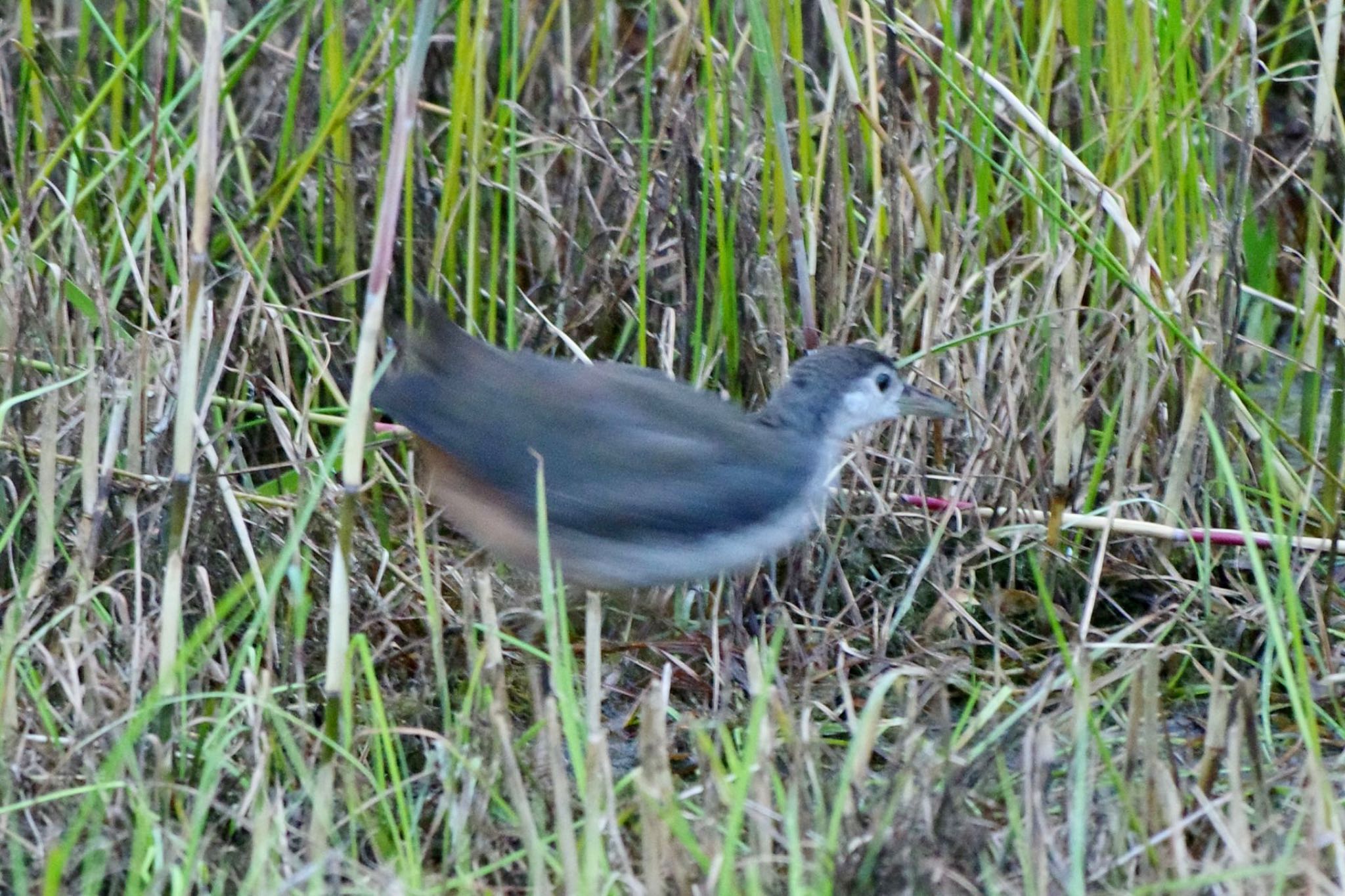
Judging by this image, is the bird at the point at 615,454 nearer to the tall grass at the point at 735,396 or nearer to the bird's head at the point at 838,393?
the bird's head at the point at 838,393

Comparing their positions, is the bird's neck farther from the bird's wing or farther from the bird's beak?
the bird's beak

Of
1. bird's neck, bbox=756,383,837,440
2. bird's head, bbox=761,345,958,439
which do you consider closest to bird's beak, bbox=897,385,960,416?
bird's head, bbox=761,345,958,439

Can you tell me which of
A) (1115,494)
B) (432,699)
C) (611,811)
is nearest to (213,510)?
(432,699)

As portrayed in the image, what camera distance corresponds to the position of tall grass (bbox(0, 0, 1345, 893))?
7.31 feet

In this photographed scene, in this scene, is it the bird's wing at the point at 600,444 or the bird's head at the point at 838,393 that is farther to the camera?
the bird's head at the point at 838,393

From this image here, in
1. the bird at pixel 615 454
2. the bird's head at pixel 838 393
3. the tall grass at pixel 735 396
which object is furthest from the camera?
the bird's head at pixel 838 393

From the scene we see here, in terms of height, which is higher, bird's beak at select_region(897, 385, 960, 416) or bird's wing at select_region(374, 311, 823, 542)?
bird's beak at select_region(897, 385, 960, 416)

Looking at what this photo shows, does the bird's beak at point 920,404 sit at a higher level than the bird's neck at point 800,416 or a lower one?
higher

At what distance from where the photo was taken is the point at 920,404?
3186 millimetres

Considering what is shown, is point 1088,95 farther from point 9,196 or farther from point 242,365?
point 9,196

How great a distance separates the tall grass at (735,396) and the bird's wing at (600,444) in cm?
23

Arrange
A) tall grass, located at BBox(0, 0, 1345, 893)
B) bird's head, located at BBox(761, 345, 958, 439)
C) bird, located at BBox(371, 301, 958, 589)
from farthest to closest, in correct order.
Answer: bird's head, located at BBox(761, 345, 958, 439)
bird, located at BBox(371, 301, 958, 589)
tall grass, located at BBox(0, 0, 1345, 893)

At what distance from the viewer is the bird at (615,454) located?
2918 millimetres

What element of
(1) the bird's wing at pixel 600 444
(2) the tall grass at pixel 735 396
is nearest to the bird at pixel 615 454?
(1) the bird's wing at pixel 600 444
